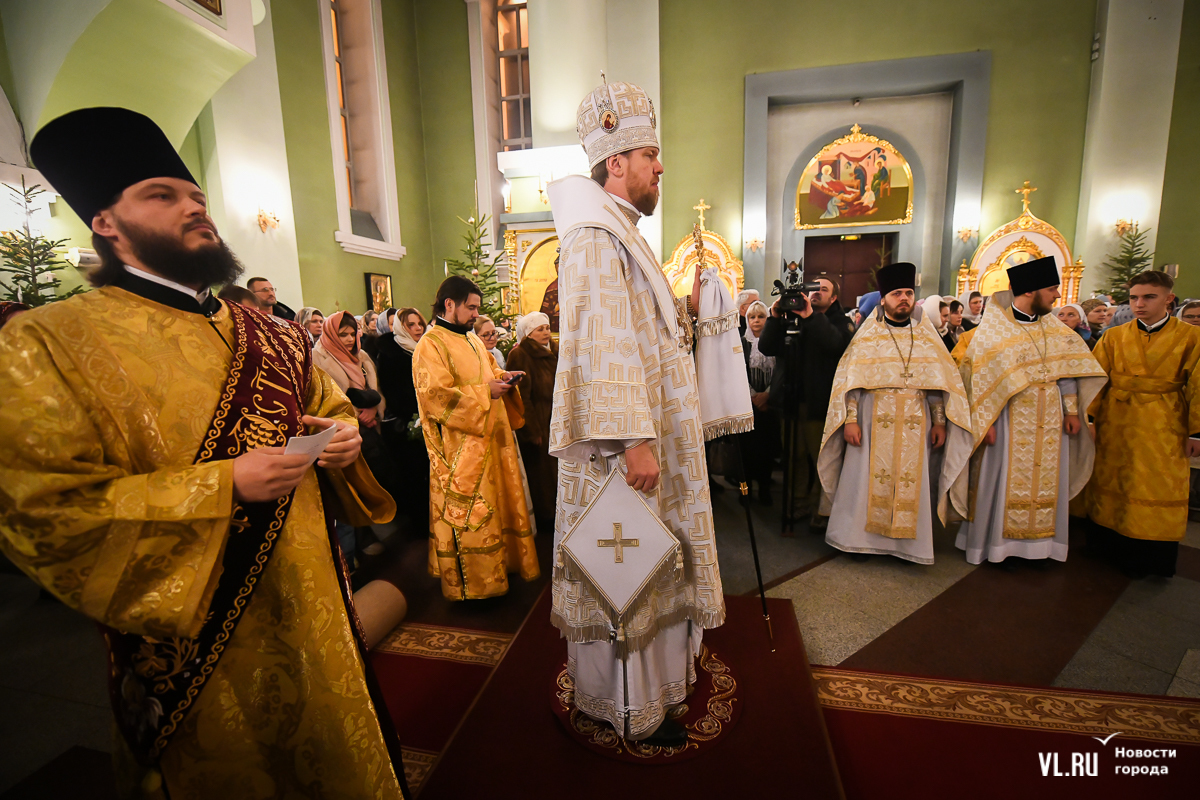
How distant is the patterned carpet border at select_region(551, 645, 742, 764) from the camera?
1.96 m

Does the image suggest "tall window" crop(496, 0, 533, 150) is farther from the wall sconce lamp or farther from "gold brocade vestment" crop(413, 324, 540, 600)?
"gold brocade vestment" crop(413, 324, 540, 600)

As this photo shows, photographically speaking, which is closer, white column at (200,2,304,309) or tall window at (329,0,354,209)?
white column at (200,2,304,309)

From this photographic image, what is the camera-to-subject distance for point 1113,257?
9875 mm

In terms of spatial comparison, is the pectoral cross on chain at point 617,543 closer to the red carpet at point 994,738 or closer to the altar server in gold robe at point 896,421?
the red carpet at point 994,738

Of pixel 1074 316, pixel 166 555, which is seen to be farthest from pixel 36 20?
pixel 1074 316

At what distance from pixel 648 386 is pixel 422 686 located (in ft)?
6.12

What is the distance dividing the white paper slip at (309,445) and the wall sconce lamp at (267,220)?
7.65m

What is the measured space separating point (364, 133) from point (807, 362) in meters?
10.3

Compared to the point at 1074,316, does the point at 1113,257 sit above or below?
above

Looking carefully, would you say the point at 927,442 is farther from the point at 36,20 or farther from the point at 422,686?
the point at 36,20

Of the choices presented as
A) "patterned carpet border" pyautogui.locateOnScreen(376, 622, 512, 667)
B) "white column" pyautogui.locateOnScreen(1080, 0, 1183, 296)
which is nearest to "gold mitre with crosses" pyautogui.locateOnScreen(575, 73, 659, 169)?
"patterned carpet border" pyautogui.locateOnScreen(376, 622, 512, 667)

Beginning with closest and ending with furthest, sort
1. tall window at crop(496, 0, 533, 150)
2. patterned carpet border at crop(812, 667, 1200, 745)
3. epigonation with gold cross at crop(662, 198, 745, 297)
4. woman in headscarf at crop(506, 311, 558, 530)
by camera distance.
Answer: patterned carpet border at crop(812, 667, 1200, 745), woman in headscarf at crop(506, 311, 558, 530), epigonation with gold cross at crop(662, 198, 745, 297), tall window at crop(496, 0, 533, 150)

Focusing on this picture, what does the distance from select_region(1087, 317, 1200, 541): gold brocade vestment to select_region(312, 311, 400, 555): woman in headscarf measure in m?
5.03

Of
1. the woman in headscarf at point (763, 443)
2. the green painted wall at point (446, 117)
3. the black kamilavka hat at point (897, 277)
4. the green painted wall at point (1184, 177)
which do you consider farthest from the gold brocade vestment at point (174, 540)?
the green painted wall at point (1184, 177)
